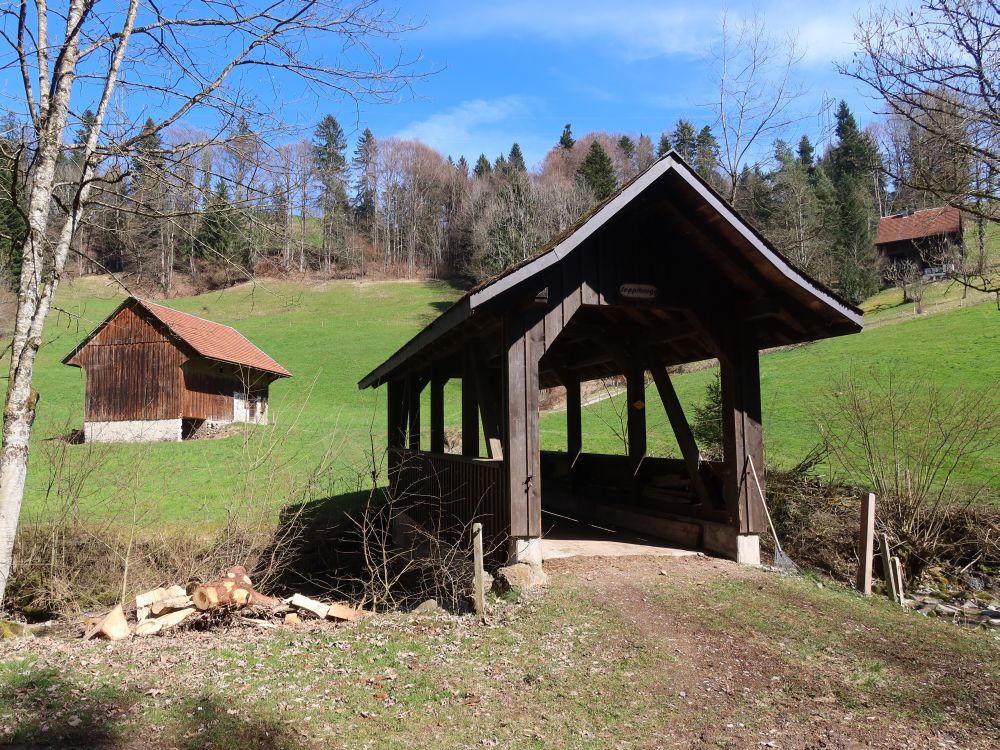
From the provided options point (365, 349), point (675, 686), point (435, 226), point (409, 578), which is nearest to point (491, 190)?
point (435, 226)

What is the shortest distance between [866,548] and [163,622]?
752 cm

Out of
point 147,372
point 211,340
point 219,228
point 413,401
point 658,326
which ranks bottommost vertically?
point 413,401

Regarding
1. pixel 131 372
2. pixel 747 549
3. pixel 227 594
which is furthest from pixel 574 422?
pixel 131 372

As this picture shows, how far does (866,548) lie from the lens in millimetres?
7621

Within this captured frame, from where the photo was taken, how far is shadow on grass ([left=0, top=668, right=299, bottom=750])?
160 inches

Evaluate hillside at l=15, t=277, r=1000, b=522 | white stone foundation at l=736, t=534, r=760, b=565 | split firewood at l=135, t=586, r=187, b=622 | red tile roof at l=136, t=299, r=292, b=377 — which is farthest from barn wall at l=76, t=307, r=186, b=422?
white stone foundation at l=736, t=534, r=760, b=565

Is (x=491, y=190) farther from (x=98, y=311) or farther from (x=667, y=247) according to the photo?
(x=667, y=247)

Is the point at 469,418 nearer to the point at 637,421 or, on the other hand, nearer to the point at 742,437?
the point at 637,421

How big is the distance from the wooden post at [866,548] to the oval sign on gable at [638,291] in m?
3.27

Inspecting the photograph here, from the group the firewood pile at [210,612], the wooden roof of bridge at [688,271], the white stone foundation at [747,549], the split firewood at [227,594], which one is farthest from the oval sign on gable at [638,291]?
the split firewood at [227,594]

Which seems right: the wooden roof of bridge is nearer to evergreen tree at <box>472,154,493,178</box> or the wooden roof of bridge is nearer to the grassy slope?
the grassy slope

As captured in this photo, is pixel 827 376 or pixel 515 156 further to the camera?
pixel 515 156

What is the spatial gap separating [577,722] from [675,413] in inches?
191

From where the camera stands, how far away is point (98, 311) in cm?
5166
